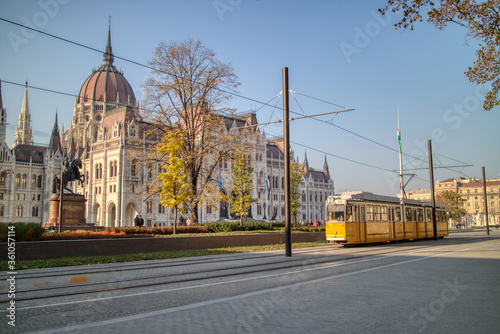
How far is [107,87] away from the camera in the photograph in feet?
343

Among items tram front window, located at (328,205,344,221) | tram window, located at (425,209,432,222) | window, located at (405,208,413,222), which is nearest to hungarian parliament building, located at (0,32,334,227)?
tram window, located at (425,209,432,222)

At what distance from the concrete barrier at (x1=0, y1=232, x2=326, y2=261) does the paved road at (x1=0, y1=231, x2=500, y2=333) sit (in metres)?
3.65

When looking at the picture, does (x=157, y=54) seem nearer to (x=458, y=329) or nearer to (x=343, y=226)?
(x=343, y=226)

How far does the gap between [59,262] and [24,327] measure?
964cm

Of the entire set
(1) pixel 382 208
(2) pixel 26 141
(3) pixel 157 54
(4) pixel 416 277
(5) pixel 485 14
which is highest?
(2) pixel 26 141

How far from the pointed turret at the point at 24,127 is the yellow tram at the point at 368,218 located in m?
114

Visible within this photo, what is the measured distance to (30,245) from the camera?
51.7ft

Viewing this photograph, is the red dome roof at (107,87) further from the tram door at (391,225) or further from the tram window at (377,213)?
the tram window at (377,213)

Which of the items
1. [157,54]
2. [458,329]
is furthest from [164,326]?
[157,54]

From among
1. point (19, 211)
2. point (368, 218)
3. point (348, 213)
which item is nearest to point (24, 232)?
point (348, 213)

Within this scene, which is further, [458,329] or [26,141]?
[26,141]

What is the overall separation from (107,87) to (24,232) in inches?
3738

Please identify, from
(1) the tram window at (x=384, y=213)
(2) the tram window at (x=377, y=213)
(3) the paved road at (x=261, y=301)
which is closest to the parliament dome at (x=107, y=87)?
(1) the tram window at (x=384, y=213)

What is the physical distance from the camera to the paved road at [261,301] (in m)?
5.88
